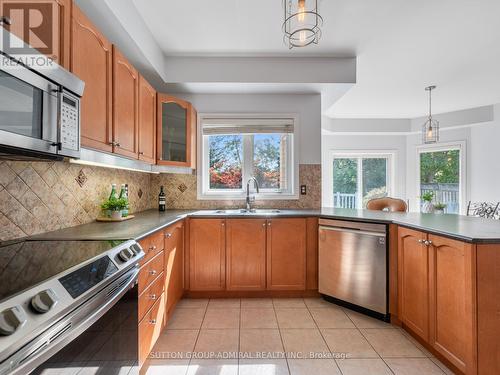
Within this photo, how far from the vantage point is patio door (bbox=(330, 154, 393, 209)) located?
20.3 ft

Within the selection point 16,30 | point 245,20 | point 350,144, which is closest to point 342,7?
point 245,20

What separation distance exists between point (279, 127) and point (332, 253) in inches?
65.2

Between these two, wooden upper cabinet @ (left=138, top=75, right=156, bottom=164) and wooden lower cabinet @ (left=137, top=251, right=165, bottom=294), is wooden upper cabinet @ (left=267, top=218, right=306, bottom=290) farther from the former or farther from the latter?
wooden upper cabinet @ (left=138, top=75, right=156, bottom=164)

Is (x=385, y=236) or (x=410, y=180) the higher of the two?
(x=410, y=180)

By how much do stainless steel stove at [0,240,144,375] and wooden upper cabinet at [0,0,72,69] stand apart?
2.97 ft

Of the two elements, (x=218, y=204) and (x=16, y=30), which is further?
(x=218, y=204)

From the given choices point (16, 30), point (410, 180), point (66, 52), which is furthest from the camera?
point (410, 180)

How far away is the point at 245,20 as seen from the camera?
2.26 meters

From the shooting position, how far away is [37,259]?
3.47 ft

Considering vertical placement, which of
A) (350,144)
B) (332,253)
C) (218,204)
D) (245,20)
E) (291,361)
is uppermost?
(245,20)

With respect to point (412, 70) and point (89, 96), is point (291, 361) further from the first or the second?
point (412, 70)

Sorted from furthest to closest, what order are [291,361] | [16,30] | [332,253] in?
[332,253]
[291,361]
[16,30]

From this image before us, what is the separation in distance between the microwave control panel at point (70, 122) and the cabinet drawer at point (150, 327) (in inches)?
40.8

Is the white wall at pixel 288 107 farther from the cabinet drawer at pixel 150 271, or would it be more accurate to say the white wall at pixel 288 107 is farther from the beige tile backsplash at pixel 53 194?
the cabinet drawer at pixel 150 271
